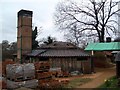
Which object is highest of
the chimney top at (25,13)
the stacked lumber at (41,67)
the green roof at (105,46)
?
the chimney top at (25,13)

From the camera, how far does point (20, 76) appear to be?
1023cm

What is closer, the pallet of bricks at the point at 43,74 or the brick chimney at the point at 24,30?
the pallet of bricks at the point at 43,74

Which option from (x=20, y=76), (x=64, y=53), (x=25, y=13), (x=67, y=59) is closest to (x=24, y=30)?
(x=25, y=13)

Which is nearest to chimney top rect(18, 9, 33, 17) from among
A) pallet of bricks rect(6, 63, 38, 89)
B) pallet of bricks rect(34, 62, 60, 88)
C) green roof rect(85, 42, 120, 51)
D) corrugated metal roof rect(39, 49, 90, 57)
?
corrugated metal roof rect(39, 49, 90, 57)

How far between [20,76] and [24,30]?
7.57 meters

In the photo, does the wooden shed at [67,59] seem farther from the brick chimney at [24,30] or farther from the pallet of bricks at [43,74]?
the pallet of bricks at [43,74]

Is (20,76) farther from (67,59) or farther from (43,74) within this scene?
(67,59)

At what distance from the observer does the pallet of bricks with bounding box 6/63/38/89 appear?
32.6ft

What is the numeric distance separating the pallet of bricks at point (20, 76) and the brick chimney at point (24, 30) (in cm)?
698

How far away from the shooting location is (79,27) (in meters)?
21.8

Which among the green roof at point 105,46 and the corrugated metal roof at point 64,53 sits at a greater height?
the green roof at point 105,46

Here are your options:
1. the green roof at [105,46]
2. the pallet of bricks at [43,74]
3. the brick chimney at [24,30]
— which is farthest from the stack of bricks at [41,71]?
the brick chimney at [24,30]

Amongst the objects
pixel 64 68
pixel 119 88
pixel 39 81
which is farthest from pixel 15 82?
pixel 64 68

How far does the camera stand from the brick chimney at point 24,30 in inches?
677
